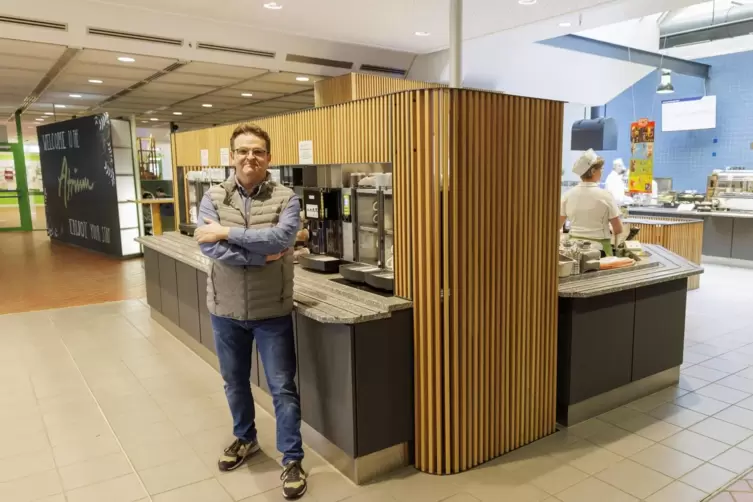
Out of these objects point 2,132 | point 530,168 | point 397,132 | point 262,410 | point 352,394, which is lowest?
point 262,410

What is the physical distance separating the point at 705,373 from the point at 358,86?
551 cm

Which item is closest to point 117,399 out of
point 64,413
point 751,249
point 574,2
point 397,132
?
point 64,413

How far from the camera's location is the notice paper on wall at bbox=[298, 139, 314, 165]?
4078 mm

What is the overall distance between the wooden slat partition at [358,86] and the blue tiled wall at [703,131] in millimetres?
7286

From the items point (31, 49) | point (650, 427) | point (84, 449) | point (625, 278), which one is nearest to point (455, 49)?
point (625, 278)

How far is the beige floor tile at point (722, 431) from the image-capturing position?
338cm

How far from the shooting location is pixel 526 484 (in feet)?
9.50

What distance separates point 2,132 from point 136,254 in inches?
278

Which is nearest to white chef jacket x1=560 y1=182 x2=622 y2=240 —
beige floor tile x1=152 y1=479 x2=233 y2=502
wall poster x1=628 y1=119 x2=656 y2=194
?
beige floor tile x1=152 y1=479 x2=233 y2=502

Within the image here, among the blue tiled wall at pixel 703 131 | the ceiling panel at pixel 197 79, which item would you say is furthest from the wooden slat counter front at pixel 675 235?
the ceiling panel at pixel 197 79

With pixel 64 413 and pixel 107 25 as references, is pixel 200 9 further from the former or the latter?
pixel 64 413

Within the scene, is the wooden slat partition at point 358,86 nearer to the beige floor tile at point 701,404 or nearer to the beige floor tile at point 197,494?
the beige floor tile at point 701,404

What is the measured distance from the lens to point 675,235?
288 inches

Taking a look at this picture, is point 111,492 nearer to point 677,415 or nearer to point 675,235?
point 677,415
